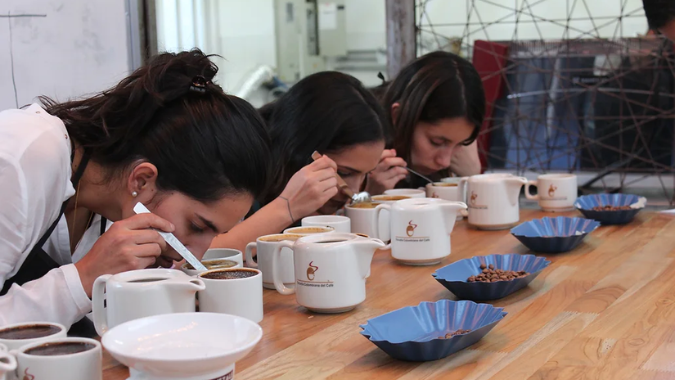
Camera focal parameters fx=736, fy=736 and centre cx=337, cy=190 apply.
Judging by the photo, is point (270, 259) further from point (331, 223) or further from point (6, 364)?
point (6, 364)

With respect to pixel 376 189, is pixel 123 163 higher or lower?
higher

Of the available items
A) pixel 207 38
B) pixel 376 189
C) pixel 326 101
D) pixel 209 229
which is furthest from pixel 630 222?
pixel 207 38

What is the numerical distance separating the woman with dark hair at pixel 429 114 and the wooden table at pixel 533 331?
0.66m

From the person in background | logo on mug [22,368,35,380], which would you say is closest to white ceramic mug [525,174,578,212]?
the person in background

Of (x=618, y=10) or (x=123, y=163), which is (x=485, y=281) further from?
(x=618, y=10)

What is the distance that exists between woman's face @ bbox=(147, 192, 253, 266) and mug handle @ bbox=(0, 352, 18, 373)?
51 cm

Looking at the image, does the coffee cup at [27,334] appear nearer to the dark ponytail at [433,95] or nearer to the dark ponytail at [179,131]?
the dark ponytail at [179,131]

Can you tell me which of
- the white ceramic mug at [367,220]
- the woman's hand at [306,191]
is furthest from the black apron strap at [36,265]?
the white ceramic mug at [367,220]

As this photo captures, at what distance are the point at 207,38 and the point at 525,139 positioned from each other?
181 cm

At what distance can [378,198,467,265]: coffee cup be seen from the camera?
1553 millimetres

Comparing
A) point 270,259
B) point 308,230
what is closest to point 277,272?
point 270,259

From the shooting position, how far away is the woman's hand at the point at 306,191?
1.76 metres

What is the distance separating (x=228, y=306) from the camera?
3.76 feet

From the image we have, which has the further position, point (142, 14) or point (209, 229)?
point (142, 14)
